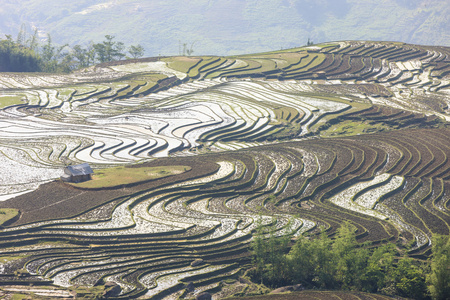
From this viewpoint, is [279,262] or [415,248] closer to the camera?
[279,262]

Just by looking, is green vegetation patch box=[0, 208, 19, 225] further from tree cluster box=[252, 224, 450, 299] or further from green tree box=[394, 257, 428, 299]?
green tree box=[394, 257, 428, 299]

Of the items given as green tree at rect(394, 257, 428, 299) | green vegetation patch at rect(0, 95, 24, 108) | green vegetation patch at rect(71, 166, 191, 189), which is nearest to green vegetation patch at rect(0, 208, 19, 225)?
green vegetation patch at rect(71, 166, 191, 189)

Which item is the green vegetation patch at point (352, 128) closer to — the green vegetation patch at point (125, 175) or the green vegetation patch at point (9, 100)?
the green vegetation patch at point (125, 175)

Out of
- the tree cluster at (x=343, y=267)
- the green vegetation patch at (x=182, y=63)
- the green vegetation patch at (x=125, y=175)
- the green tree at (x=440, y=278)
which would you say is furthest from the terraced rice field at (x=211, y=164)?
the green vegetation patch at (x=182, y=63)

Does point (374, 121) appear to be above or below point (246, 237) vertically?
above

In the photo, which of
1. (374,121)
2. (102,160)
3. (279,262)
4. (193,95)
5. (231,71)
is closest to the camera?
(279,262)

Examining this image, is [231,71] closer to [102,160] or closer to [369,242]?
[102,160]

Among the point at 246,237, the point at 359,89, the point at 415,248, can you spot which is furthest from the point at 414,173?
the point at 359,89

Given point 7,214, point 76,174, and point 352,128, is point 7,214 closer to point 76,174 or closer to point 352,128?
point 76,174
